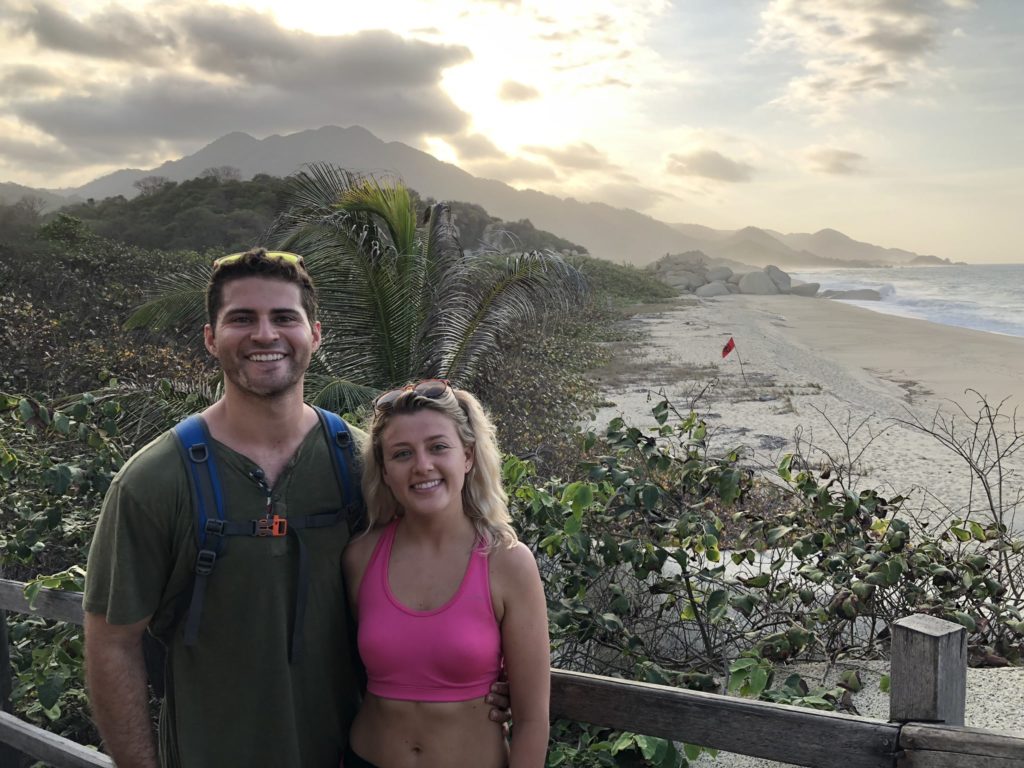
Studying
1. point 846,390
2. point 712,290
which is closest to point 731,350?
point 846,390

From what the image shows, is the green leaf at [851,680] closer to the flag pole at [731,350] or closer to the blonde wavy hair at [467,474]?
the blonde wavy hair at [467,474]

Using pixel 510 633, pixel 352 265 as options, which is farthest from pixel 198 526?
pixel 352 265

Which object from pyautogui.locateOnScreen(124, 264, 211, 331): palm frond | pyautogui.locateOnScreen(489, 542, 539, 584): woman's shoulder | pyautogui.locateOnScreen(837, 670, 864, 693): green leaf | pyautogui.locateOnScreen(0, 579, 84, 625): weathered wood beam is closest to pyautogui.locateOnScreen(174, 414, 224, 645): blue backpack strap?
pyautogui.locateOnScreen(489, 542, 539, 584): woman's shoulder

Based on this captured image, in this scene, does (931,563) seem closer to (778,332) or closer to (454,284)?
(454,284)

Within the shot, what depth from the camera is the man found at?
2070mm

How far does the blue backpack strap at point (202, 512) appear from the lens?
2.06 meters

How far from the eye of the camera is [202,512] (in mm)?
2072

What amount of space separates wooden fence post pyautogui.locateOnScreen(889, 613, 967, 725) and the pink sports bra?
959 millimetres

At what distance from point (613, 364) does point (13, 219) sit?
15112 mm

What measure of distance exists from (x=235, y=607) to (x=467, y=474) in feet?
2.15

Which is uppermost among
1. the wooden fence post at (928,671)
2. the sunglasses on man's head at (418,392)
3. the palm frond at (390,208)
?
the palm frond at (390,208)

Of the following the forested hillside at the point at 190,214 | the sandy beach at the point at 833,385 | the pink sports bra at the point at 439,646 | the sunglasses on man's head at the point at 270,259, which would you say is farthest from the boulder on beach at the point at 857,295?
the pink sports bra at the point at 439,646

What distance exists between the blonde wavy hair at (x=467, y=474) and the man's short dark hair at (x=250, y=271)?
0.39 meters

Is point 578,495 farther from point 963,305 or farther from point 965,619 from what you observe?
point 963,305
